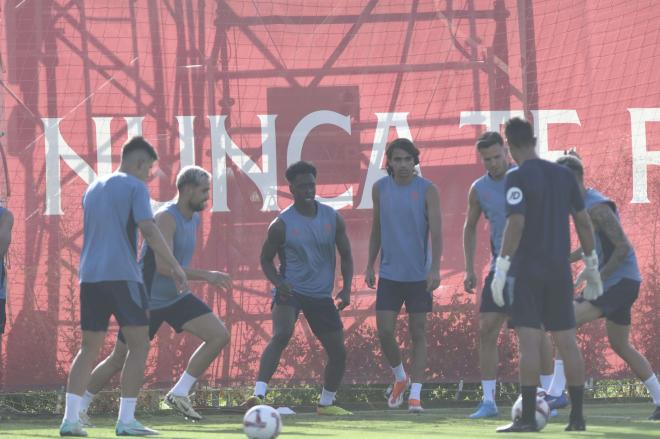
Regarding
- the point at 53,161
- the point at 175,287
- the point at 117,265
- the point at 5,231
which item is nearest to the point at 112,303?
the point at 117,265

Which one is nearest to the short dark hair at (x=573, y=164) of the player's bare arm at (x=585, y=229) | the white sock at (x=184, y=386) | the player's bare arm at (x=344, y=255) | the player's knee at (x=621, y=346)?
the player's bare arm at (x=585, y=229)

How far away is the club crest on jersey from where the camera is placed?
8.80 meters

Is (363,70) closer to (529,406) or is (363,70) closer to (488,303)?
(488,303)

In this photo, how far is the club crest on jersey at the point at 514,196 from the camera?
346 inches

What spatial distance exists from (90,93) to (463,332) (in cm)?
387

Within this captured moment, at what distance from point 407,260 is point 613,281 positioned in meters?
1.96

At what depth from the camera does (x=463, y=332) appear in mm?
13094

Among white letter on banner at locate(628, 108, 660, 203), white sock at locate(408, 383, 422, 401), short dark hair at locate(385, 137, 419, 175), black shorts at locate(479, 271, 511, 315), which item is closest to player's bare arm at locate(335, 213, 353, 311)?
short dark hair at locate(385, 137, 419, 175)

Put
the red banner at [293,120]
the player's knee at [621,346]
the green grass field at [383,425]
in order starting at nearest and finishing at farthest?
the green grass field at [383,425]
the player's knee at [621,346]
the red banner at [293,120]

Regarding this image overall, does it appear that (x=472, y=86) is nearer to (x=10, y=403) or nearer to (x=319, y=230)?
(x=319, y=230)

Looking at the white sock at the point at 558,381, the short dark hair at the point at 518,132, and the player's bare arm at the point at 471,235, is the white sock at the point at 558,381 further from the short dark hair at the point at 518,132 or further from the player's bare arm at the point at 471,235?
the short dark hair at the point at 518,132

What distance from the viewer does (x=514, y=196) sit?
881cm

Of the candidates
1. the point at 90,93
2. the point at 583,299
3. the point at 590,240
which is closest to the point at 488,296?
the point at 583,299

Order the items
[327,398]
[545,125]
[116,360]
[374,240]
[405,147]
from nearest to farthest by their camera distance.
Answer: [116,360] < [405,147] < [327,398] < [374,240] < [545,125]
